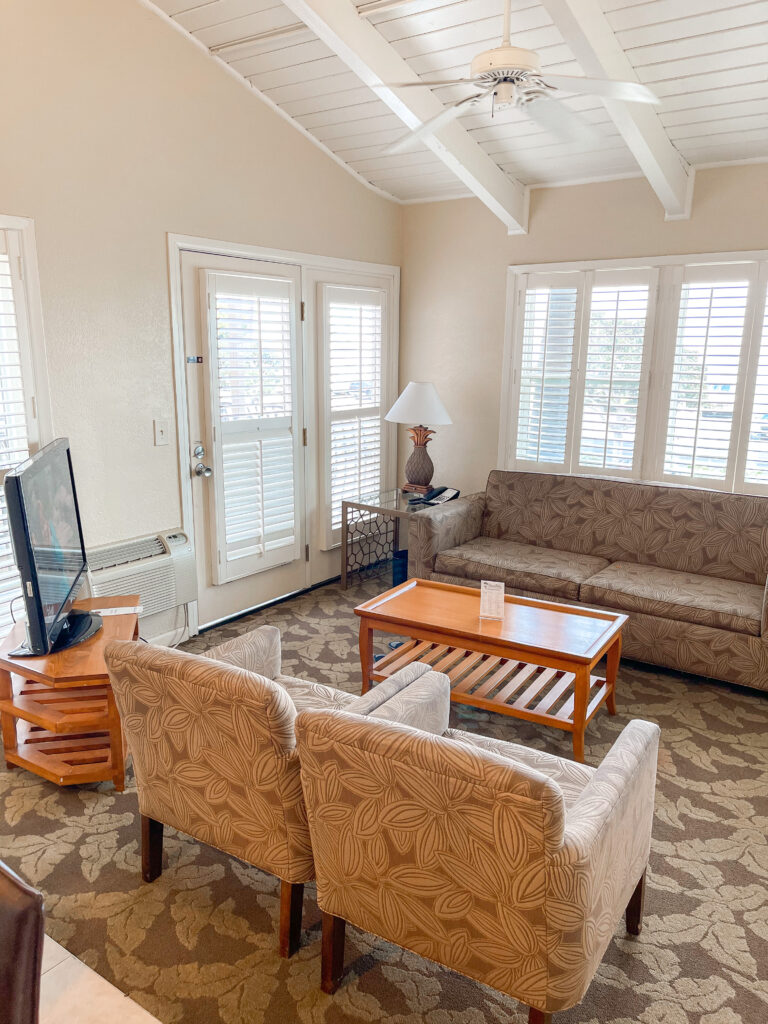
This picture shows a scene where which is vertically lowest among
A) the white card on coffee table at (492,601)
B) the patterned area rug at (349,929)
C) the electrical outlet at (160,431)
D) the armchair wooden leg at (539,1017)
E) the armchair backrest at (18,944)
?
the patterned area rug at (349,929)

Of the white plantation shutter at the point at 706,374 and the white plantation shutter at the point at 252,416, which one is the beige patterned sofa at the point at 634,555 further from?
the white plantation shutter at the point at 252,416

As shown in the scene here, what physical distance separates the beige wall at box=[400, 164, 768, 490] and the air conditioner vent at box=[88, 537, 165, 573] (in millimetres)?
2215

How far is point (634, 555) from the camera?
415cm

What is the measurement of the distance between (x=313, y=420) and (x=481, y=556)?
1340 millimetres

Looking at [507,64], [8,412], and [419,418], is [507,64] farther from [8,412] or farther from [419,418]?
[419,418]

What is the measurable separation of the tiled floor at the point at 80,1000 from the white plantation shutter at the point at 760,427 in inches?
149

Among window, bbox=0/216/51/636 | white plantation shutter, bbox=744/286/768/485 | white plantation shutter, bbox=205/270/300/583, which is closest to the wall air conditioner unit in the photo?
white plantation shutter, bbox=205/270/300/583

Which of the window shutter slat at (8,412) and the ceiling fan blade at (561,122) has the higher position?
the ceiling fan blade at (561,122)

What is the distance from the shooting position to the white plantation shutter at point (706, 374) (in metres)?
3.97

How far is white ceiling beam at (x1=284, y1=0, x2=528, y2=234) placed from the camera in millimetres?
2904

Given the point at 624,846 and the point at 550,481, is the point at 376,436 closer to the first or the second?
the point at 550,481

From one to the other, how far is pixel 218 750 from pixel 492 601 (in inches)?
63.0

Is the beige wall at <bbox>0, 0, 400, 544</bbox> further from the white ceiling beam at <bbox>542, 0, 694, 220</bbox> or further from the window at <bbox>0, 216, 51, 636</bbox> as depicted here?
the white ceiling beam at <bbox>542, 0, 694, 220</bbox>

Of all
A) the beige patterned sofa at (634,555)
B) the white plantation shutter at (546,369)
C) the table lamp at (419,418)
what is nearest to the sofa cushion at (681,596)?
the beige patterned sofa at (634,555)
